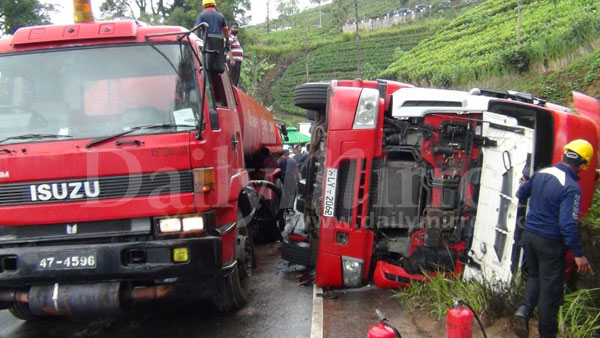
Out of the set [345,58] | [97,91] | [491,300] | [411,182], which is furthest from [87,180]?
[345,58]

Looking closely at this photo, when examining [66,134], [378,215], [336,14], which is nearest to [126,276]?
[66,134]

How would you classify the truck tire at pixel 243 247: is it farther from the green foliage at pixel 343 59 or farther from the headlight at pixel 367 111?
the green foliage at pixel 343 59

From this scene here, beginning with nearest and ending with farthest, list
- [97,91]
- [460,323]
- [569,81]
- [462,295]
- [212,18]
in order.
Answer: [460,323]
[97,91]
[462,295]
[212,18]
[569,81]

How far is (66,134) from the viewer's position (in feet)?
13.1

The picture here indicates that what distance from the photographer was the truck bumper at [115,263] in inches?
151

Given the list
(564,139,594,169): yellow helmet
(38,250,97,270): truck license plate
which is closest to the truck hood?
(38,250,97,270): truck license plate

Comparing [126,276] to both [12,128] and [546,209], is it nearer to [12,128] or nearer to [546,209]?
[12,128]

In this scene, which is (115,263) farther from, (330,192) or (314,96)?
(314,96)

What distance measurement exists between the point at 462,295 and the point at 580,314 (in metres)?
1.00

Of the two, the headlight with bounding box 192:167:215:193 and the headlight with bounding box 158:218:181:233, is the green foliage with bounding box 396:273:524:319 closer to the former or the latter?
the headlight with bounding box 192:167:215:193

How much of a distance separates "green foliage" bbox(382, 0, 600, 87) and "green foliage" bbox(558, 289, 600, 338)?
26.7ft

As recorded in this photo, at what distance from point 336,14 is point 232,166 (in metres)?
62.6

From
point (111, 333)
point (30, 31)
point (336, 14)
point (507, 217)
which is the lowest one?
point (111, 333)

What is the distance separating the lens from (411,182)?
5406mm
